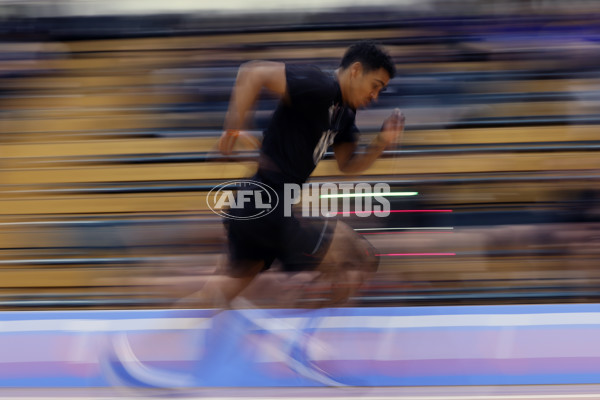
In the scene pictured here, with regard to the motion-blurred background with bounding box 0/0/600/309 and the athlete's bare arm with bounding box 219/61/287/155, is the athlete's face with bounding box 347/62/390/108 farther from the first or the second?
the motion-blurred background with bounding box 0/0/600/309

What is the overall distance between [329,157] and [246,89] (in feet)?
3.40

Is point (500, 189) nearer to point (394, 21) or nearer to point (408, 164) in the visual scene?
point (408, 164)

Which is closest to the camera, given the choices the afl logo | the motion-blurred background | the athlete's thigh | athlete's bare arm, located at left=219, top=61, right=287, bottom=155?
athlete's bare arm, located at left=219, top=61, right=287, bottom=155

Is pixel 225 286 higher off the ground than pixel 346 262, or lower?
lower

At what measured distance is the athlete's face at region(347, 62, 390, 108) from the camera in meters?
1.94

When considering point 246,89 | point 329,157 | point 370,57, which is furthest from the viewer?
point 329,157

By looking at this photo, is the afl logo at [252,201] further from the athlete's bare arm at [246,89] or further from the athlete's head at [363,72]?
the athlete's head at [363,72]

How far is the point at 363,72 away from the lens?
1.94 meters

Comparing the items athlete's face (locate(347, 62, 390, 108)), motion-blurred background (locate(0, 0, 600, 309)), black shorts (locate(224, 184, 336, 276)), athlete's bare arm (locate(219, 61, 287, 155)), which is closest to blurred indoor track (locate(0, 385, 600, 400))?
black shorts (locate(224, 184, 336, 276))

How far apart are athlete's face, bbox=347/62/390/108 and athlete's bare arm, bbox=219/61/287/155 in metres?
0.23

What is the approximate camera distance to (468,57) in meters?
2.73

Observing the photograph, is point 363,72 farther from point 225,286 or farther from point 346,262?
point 225,286

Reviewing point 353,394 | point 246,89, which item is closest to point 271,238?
point 246,89

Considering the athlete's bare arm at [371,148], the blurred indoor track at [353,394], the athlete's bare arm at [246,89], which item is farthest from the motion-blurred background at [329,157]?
the athlete's bare arm at [246,89]
